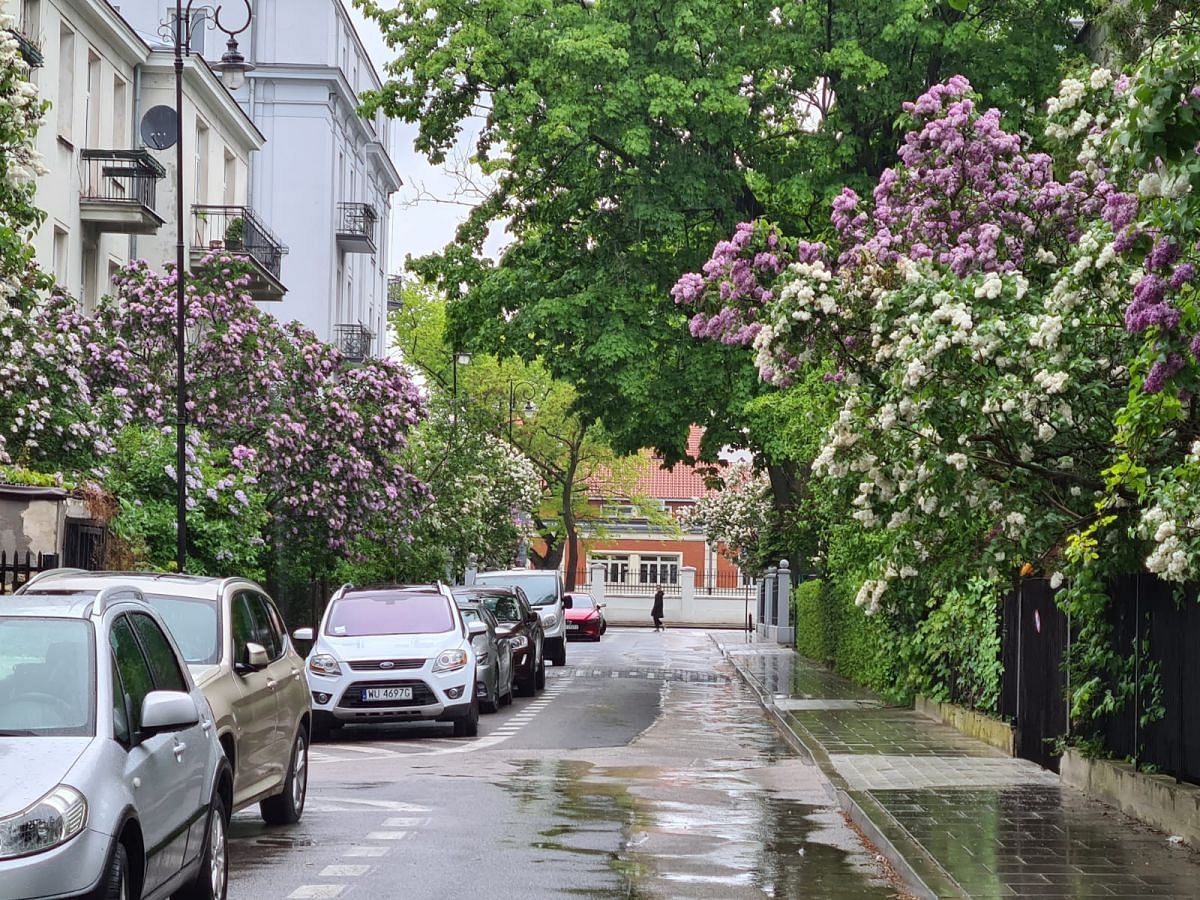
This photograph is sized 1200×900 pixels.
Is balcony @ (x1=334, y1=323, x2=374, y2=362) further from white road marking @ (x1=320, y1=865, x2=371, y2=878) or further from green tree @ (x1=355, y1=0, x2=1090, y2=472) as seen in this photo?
white road marking @ (x1=320, y1=865, x2=371, y2=878)

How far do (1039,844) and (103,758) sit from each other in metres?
6.69

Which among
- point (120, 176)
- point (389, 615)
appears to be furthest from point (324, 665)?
point (120, 176)

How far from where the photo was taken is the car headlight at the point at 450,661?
20.9m

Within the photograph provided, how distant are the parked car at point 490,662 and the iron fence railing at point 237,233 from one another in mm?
14361

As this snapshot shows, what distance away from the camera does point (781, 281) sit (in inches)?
676

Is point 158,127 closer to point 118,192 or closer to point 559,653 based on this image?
point 118,192

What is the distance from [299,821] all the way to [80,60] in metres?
22.9

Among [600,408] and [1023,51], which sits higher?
[1023,51]

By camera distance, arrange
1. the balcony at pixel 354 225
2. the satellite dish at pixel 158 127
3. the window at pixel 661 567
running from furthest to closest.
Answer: the window at pixel 661 567 < the balcony at pixel 354 225 < the satellite dish at pixel 158 127

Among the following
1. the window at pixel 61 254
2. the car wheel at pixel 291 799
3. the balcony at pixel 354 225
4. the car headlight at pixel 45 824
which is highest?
the balcony at pixel 354 225

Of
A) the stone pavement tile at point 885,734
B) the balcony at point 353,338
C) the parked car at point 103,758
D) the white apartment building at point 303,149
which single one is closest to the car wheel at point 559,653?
the white apartment building at point 303,149

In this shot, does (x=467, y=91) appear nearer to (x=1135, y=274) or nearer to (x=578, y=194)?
(x=578, y=194)

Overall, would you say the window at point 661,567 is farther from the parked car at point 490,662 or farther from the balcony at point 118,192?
the parked car at point 490,662

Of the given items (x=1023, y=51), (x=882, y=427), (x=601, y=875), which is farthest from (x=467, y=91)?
(x=601, y=875)
